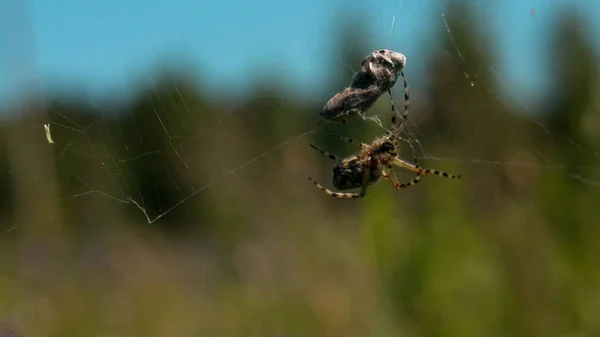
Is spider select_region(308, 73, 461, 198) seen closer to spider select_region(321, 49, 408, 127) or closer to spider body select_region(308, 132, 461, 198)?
spider body select_region(308, 132, 461, 198)

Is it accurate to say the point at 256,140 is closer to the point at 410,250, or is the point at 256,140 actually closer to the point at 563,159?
the point at 563,159

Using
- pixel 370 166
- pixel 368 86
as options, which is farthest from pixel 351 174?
pixel 368 86

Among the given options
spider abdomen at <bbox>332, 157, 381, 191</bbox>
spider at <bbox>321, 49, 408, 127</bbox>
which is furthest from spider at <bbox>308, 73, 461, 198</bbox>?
spider at <bbox>321, 49, 408, 127</bbox>

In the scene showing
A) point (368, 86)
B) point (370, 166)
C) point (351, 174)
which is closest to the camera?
point (368, 86)

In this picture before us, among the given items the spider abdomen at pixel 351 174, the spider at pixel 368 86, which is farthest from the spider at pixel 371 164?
the spider at pixel 368 86

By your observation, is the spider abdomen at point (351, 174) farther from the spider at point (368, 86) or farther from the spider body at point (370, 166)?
the spider at point (368, 86)

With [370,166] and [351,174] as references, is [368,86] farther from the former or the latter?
[370,166]

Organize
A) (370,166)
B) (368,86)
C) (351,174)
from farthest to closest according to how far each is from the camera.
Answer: (370,166) < (351,174) < (368,86)
